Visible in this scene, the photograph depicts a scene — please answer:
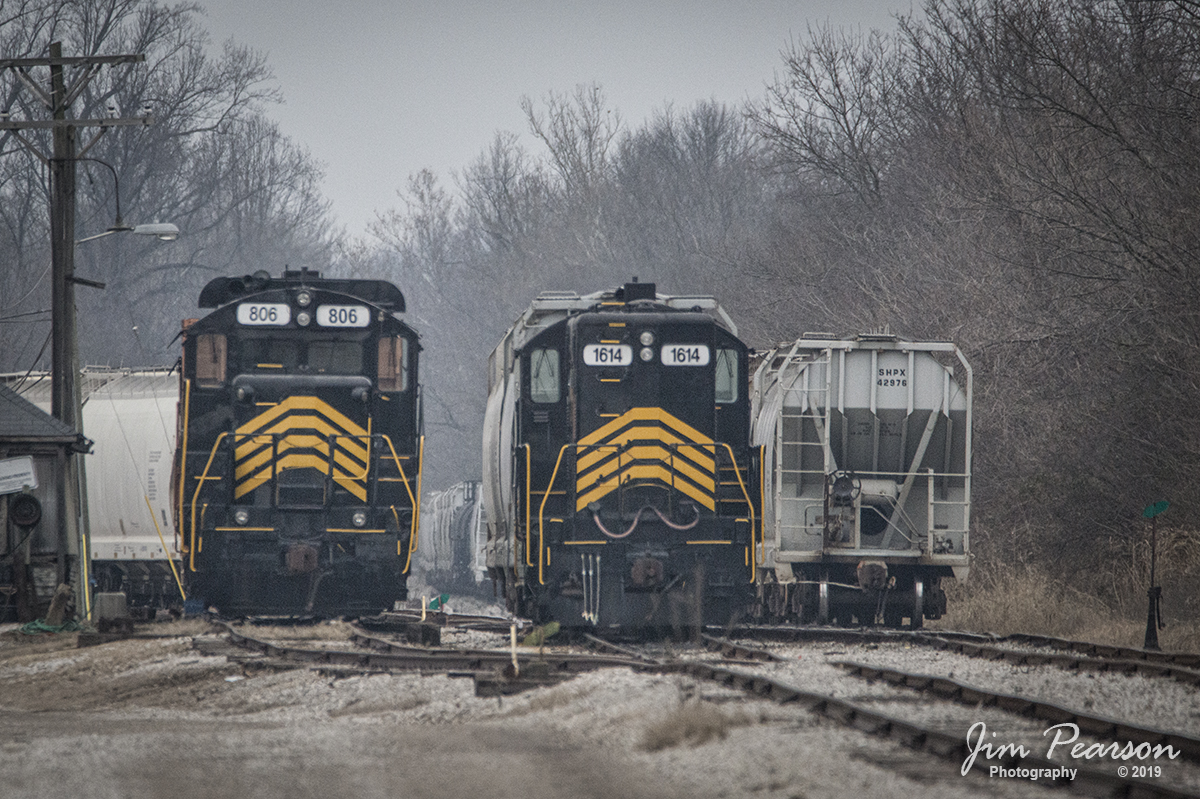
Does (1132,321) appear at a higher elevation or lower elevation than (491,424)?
higher

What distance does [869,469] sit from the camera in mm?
17234

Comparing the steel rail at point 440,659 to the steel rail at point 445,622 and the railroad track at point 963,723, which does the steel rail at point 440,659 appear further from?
the steel rail at point 445,622

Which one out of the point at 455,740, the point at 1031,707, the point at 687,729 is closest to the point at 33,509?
the point at 455,740

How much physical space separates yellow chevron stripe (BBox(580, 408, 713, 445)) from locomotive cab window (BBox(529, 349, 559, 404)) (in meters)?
0.63

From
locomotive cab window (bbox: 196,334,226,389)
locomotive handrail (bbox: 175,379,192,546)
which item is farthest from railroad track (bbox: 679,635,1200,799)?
locomotive cab window (bbox: 196,334,226,389)

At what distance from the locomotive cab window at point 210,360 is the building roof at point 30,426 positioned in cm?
448

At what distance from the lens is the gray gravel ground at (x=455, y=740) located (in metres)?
6.79

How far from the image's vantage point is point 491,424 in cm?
1831

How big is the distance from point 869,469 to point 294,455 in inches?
270

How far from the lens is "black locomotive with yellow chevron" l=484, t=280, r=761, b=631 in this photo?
47.1 feet

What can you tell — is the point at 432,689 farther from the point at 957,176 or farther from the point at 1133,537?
the point at 957,176

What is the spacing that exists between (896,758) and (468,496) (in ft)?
92.3

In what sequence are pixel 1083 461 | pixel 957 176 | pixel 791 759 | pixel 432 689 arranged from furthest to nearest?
pixel 957 176, pixel 1083 461, pixel 432 689, pixel 791 759

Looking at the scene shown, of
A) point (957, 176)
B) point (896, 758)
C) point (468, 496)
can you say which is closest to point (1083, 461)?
point (957, 176)
